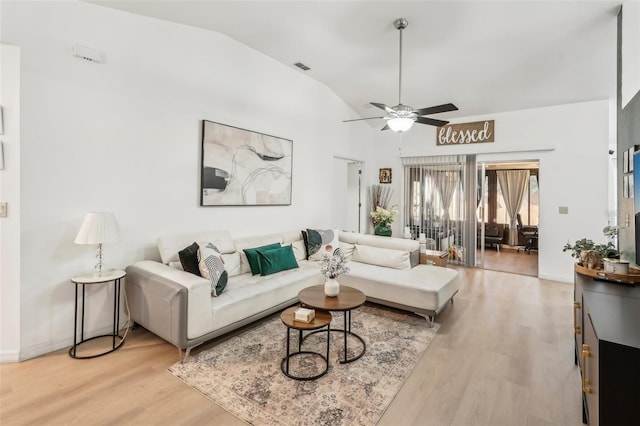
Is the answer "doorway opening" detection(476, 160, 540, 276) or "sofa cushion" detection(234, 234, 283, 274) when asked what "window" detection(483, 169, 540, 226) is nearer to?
"doorway opening" detection(476, 160, 540, 276)

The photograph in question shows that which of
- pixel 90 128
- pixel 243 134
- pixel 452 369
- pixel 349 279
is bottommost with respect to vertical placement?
pixel 452 369

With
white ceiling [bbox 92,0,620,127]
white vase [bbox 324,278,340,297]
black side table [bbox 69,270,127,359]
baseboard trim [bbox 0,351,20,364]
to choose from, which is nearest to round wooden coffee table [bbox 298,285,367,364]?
white vase [bbox 324,278,340,297]

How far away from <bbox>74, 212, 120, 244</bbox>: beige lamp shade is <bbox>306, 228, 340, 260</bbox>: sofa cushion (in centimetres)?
250

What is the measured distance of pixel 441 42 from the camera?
3811 millimetres

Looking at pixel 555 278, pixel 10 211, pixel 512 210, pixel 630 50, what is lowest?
pixel 555 278

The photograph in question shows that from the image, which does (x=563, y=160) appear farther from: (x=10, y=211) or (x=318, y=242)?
A: (x=10, y=211)

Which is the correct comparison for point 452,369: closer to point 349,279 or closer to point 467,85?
point 349,279

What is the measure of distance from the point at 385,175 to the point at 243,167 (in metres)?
3.87

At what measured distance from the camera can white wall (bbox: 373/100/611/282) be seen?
4.92 metres

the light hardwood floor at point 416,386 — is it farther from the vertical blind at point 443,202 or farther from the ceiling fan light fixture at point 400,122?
the vertical blind at point 443,202

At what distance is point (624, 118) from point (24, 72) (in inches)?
211

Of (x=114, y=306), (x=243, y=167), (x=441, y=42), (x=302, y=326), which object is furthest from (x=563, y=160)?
(x=114, y=306)

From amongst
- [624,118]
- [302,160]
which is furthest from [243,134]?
[624,118]

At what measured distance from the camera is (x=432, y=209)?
21.6ft
